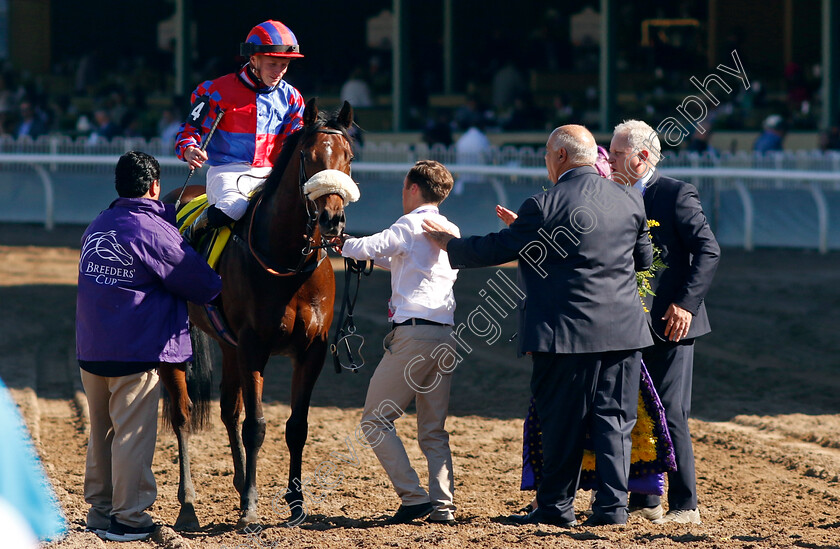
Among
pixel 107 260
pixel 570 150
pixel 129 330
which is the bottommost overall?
pixel 129 330

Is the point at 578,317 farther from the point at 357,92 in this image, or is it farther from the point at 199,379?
the point at 357,92

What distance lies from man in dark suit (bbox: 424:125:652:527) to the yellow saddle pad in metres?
1.35

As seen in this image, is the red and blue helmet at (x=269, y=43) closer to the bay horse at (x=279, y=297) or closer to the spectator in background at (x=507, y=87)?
the bay horse at (x=279, y=297)

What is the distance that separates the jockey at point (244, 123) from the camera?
507 centimetres

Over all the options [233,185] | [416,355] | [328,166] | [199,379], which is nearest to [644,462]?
[416,355]

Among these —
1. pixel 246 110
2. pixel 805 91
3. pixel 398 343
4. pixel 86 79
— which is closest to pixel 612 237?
pixel 398 343

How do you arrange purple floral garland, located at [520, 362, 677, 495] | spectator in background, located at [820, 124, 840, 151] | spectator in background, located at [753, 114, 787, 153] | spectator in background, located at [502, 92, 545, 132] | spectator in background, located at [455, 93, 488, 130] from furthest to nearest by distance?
spectator in background, located at [502, 92, 545, 132], spectator in background, located at [455, 93, 488, 130], spectator in background, located at [753, 114, 787, 153], spectator in background, located at [820, 124, 840, 151], purple floral garland, located at [520, 362, 677, 495]

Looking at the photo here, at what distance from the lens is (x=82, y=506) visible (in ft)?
16.1

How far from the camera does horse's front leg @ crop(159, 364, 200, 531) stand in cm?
475

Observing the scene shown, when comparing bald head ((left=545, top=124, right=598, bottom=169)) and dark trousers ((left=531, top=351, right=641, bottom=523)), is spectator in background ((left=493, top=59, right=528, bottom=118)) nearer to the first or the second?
bald head ((left=545, top=124, right=598, bottom=169))

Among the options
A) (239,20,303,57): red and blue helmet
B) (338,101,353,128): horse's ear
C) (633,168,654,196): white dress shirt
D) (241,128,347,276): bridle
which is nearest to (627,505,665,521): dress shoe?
(633,168,654,196): white dress shirt

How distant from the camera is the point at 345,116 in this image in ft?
15.8

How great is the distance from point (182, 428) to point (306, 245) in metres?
1.05

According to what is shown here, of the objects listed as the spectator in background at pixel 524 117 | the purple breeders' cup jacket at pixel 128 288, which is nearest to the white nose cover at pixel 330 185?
the purple breeders' cup jacket at pixel 128 288
